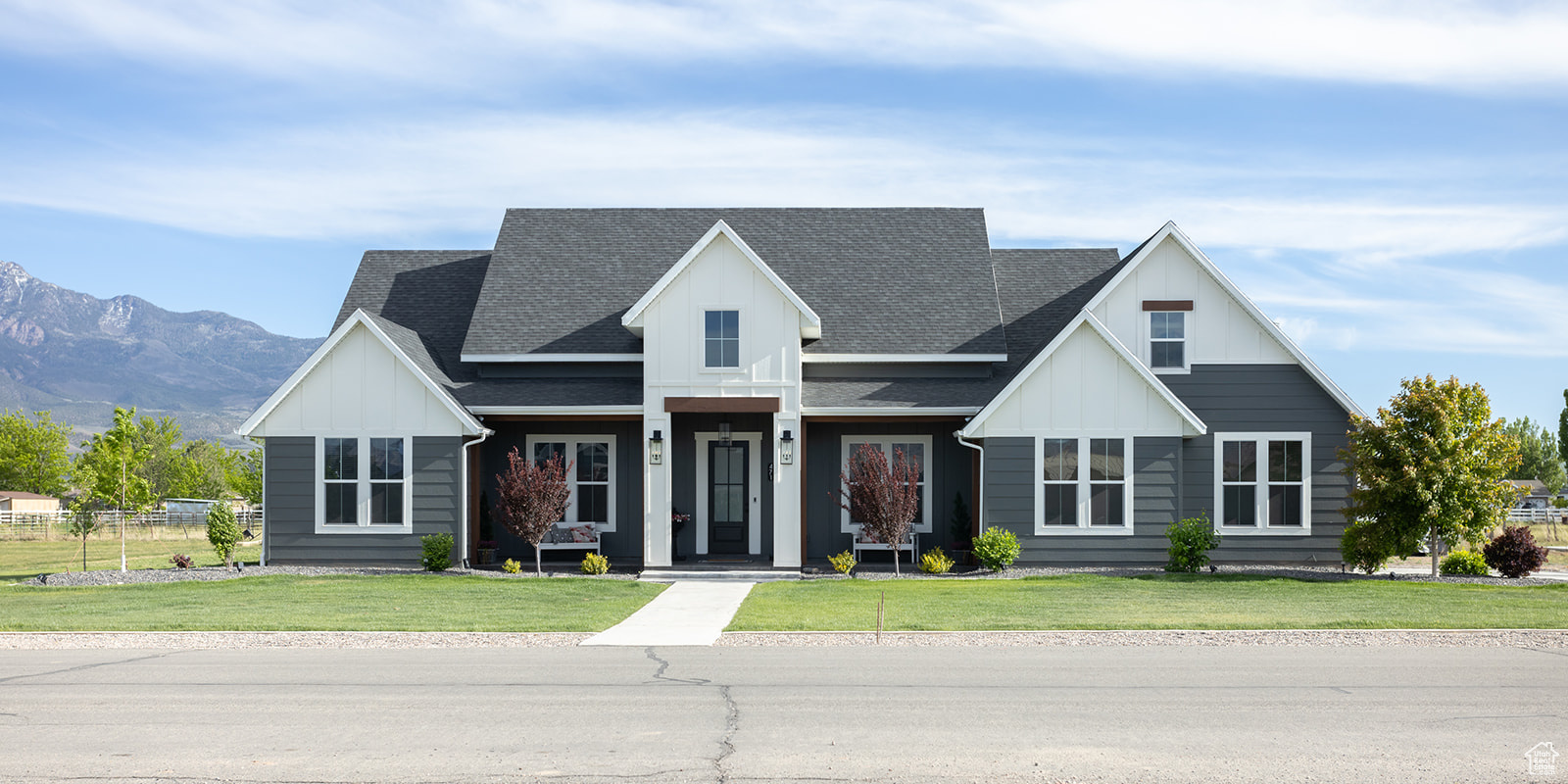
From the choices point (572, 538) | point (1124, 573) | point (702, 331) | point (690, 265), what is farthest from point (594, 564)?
point (1124, 573)

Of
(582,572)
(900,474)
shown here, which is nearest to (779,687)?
(900,474)

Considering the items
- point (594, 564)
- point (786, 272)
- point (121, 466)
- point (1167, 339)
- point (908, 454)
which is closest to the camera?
point (594, 564)

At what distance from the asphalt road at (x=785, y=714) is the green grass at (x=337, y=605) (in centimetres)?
214

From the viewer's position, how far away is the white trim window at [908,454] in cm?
2484

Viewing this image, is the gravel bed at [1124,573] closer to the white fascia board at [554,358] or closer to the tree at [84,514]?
the white fascia board at [554,358]

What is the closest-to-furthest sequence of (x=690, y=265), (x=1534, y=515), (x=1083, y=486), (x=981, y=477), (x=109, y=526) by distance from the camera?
(x=1083, y=486)
(x=981, y=477)
(x=690, y=265)
(x=109, y=526)
(x=1534, y=515)

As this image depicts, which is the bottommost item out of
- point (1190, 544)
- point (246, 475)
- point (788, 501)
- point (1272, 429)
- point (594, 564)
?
point (246, 475)

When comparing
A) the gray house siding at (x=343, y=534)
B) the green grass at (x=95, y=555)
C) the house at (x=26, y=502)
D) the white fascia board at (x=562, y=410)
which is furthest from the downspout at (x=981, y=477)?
the house at (x=26, y=502)

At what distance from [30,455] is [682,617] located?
73908 mm

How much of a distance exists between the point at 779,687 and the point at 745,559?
45.5 feet

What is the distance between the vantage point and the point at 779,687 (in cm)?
1077

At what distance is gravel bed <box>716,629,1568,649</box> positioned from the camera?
45.4 feet

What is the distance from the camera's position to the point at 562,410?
2333 cm

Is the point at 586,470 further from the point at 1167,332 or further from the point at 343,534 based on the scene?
the point at 1167,332
